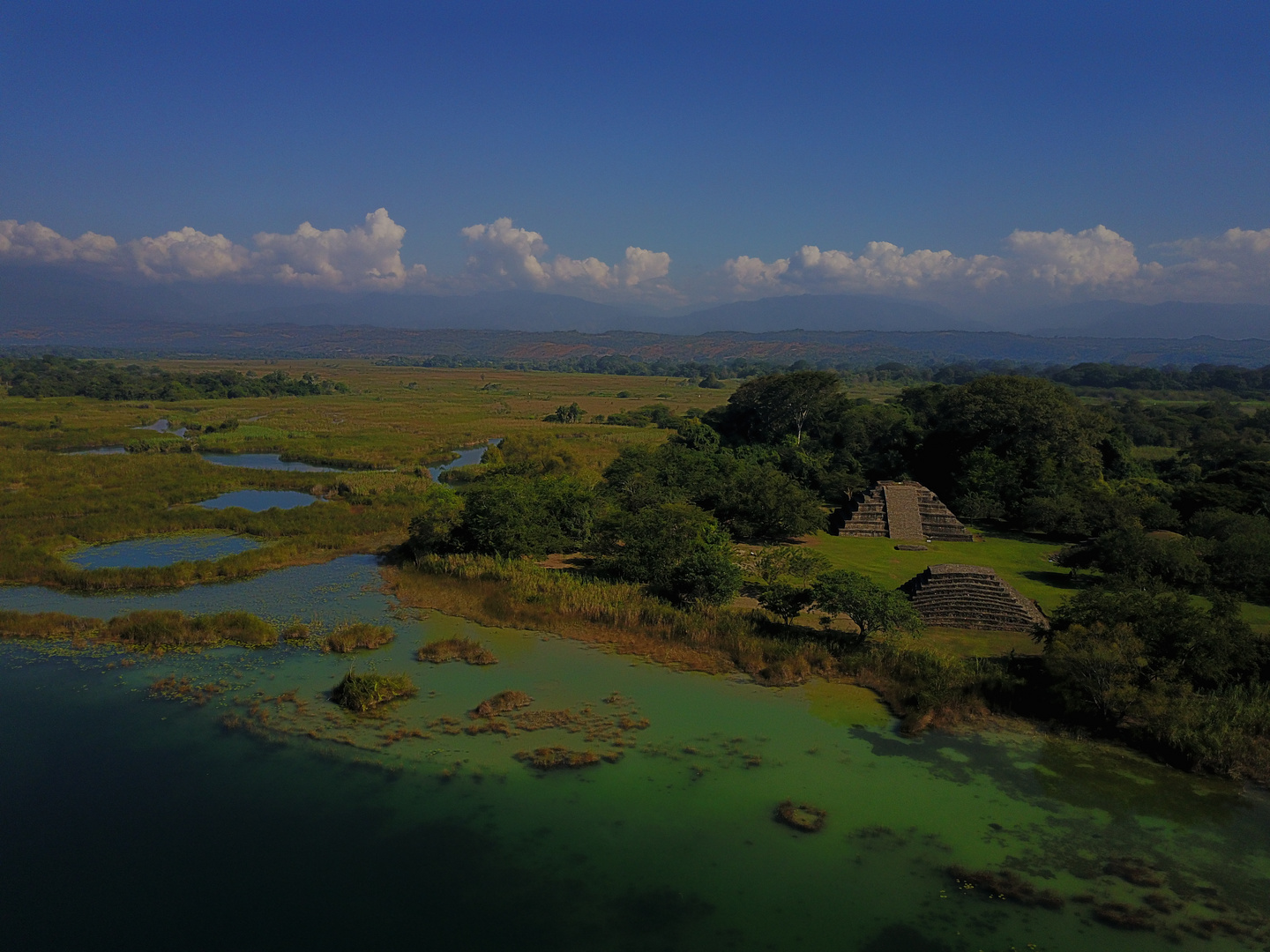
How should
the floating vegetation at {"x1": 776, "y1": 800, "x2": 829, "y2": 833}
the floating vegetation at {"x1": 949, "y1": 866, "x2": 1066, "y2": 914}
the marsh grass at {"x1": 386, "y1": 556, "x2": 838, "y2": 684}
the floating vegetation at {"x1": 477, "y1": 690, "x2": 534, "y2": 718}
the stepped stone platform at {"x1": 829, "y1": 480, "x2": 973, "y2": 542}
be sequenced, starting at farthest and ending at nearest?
the stepped stone platform at {"x1": 829, "y1": 480, "x2": 973, "y2": 542}, the marsh grass at {"x1": 386, "y1": 556, "x2": 838, "y2": 684}, the floating vegetation at {"x1": 477, "y1": 690, "x2": 534, "y2": 718}, the floating vegetation at {"x1": 776, "y1": 800, "x2": 829, "y2": 833}, the floating vegetation at {"x1": 949, "y1": 866, "x2": 1066, "y2": 914}

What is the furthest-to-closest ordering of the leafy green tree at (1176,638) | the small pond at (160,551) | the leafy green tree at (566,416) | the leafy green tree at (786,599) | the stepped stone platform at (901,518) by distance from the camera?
the leafy green tree at (566,416), the stepped stone platform at (901,518), the small pond at (160,551), the leafy green tree at (786,599), the leafy green tree at (1176,638)

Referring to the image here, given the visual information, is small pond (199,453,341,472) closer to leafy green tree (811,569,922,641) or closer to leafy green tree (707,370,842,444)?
leafy green tree (707,370,842,444)

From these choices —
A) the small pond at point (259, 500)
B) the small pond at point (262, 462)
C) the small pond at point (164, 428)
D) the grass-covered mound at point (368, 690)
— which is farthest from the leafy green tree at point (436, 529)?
the small pond at point (164, 428)

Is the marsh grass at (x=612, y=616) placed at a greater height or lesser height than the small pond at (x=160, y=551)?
lesser

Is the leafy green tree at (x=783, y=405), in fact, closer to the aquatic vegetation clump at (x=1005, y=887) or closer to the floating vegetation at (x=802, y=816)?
the floating vegetation at (x=802, y=816)

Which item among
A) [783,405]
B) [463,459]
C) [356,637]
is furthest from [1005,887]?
[463,459]

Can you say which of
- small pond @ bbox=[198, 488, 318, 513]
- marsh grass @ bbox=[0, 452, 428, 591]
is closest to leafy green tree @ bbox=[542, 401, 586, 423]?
marsh grass @ bbox=[0, 452, 428, 591]

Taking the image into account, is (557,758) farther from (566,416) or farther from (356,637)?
(566,416)
